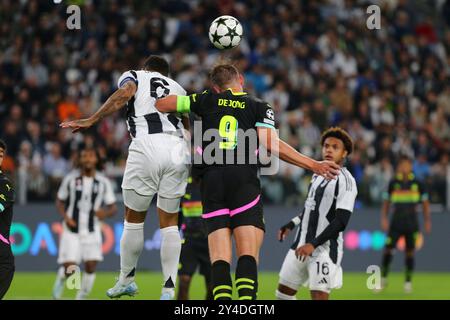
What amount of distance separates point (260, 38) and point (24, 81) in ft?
18.2

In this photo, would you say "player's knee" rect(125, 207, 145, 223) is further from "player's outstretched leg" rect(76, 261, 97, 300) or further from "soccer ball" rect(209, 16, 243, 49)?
Answer: "player's outstretched leg" rect(76, 261, 97, 300)

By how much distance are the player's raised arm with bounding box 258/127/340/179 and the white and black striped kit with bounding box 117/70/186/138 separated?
1.27 metres

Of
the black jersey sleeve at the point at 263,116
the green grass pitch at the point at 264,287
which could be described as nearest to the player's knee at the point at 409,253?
the green grass pitch at the point at 264,287

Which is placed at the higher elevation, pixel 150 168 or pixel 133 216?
pixel 150 168

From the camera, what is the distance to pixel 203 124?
8.66m

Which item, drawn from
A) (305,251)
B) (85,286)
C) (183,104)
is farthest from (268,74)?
(183,104)

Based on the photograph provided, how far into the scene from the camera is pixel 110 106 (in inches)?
362

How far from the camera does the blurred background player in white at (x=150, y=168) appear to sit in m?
9.45

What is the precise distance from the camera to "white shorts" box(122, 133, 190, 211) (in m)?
9.46

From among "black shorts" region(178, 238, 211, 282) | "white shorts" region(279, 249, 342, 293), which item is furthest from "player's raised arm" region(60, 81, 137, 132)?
"black shorts" region(178, 238, 211, 282)

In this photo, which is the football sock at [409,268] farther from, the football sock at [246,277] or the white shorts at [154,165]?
the football sock at [246,277]

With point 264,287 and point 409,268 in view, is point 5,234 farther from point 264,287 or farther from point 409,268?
point 409,268

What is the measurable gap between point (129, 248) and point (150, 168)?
810mm
